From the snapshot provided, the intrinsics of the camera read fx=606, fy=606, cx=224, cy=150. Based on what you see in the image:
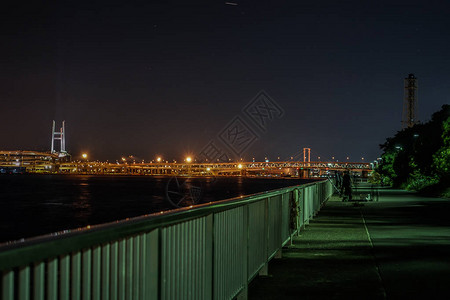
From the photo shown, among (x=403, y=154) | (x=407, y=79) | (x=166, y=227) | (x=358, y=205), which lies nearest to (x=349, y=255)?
(x=166, y=227)

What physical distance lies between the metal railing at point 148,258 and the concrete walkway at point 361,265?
3.02 ft

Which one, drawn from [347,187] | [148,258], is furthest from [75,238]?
[347,187]

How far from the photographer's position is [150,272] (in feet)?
15.0

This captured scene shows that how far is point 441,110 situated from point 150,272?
5622 cm

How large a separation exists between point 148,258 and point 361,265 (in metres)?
7.18

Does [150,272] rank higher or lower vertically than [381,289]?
higher

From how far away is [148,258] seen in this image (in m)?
4.54

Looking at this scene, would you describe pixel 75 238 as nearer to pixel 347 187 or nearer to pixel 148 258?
pixel 148 258

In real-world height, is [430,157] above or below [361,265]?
above

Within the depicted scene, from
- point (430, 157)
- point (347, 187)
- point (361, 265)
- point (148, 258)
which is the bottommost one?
point (361, 265)

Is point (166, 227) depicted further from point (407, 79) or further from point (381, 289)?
point (407, 79)

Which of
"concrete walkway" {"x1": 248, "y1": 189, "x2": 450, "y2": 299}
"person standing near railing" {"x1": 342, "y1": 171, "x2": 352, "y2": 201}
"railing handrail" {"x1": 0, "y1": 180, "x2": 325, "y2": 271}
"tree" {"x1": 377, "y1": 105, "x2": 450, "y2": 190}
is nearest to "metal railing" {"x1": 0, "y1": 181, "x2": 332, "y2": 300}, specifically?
"railing handrail" {"x1": 0, "y1": 180, "x2": 325, "y2": 271}

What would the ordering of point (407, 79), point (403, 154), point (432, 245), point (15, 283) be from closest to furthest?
point (15, 283)
point (432, 245)
point (403, 154)
point (407, 79)

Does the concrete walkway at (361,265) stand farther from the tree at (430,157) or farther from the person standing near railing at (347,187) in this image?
the tree at (430,157)
